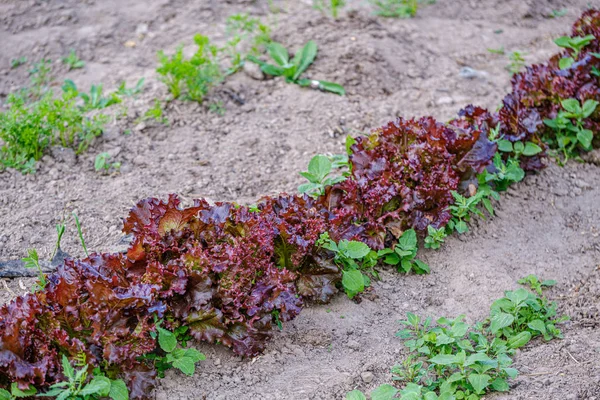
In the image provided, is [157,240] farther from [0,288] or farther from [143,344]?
[0,288]

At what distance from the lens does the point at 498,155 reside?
4.61 meters

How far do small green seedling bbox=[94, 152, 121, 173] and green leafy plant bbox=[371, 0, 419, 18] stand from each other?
3.06 m

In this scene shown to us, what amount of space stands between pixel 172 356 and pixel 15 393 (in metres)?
0.70

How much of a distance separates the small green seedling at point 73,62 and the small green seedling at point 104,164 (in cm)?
145

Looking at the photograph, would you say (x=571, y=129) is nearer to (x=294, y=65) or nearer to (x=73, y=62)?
(x=294, y=65)

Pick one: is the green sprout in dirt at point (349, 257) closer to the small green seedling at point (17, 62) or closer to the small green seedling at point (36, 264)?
the small green seedling at point (36, 264)

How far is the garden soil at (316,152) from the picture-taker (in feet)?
11.3

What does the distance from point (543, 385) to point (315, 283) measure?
1236 millimetres

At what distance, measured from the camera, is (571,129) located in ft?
16.2

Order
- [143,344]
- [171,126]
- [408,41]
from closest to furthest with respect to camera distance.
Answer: [143,344] < [171,126] < [408,41]

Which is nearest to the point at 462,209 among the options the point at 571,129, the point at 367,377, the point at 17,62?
the point at 571,129

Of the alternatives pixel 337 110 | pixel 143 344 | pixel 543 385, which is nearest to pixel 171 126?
pixel 337 110

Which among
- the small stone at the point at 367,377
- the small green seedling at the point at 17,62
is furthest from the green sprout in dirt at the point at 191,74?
the small stone at the point at 367,377

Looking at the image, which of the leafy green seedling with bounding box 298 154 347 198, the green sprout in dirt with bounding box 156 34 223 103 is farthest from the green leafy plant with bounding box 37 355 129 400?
the green sprout in dirt with bounding box 156 34 223 103
